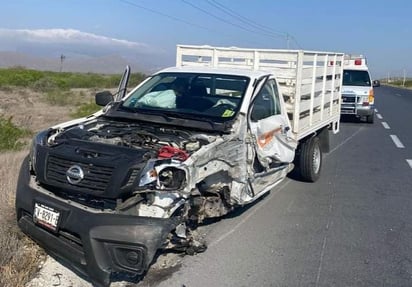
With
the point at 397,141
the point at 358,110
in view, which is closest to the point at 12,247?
the point at 397,141

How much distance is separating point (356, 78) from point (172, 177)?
15626mm

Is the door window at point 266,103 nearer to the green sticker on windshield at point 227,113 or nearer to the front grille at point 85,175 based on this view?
the green sticker on windshield at point 227,113

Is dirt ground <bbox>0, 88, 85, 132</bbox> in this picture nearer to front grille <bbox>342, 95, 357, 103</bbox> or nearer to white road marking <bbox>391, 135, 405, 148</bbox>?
front grille <bbox>342, 95, 357, 103</bbox>

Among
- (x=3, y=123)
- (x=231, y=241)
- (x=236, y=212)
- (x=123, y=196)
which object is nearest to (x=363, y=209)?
(x=236, y=212)

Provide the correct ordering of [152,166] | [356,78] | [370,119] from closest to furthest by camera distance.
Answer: [152,166], [370,119], [356,78]

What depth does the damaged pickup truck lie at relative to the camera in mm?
3658

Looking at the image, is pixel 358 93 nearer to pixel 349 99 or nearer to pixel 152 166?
pixel 349 99

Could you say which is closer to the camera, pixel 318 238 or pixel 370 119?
pixel 318 238

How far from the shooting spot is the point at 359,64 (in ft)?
60.2

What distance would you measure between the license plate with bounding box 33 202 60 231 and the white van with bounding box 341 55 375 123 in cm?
1479

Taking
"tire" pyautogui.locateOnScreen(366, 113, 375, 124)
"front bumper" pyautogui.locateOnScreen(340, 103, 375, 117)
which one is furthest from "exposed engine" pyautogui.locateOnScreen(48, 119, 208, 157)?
"tire" pyautogui.locateOnScreen(366, 113, 375, 124)

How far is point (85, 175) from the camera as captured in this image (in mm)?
3861

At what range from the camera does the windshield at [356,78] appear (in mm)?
17797

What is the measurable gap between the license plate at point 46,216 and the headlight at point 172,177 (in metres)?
0.90
